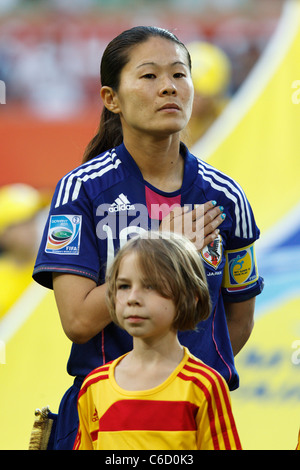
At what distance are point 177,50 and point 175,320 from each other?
2.60 ft

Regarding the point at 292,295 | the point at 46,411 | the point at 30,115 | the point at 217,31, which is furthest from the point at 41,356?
the point at 217,31

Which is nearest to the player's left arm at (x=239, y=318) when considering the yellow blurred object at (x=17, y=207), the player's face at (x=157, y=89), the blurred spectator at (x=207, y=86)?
the player's face at (x=157, y=89)

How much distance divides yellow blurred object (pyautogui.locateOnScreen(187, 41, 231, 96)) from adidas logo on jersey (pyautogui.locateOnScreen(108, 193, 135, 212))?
3.38m

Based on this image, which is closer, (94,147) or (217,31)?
(94,147)

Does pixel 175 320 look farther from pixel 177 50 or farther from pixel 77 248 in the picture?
pixel 177 50

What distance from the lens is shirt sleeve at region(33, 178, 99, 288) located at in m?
2.27

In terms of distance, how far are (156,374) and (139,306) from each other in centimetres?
16

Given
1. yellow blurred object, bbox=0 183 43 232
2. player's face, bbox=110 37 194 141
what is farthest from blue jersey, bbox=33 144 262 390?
yellow blurred object, bbox=0 183 43 232

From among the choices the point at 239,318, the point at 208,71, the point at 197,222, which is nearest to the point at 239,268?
the point at 239,318

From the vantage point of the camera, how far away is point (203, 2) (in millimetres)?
11406

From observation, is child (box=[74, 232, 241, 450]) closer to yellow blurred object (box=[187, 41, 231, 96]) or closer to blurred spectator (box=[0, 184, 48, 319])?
blurred spectator (box=[0, 184, 48, 319])

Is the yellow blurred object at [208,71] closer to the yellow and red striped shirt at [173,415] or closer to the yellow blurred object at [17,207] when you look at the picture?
the yellow blurred object at [17,207]
